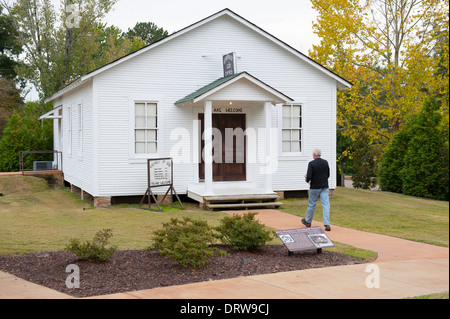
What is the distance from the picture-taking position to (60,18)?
110ft

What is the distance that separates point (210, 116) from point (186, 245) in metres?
8.66

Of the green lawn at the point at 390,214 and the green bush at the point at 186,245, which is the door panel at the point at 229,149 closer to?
the green lawn at the point at 390,214

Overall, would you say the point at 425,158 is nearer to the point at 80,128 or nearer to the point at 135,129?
the point at 135,129

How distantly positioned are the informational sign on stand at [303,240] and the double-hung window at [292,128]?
362 inches

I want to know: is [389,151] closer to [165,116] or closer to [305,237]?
[165,116]

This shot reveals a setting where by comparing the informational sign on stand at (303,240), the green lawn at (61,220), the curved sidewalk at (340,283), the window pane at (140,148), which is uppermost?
the window pane at (140,148)

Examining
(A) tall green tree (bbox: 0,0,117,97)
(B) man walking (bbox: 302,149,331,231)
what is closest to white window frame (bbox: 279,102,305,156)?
(B) man walking (bbox: 302,149,331,231)

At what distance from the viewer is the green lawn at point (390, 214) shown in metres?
12.4

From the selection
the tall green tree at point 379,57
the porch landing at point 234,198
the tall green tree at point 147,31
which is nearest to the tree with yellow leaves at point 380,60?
the tall green tree at point 379,57

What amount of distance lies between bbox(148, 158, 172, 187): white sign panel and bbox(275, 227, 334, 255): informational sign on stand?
7.74 m

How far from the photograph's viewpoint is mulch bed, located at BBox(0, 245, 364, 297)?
7.52 metres

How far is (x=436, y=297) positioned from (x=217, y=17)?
13.2m

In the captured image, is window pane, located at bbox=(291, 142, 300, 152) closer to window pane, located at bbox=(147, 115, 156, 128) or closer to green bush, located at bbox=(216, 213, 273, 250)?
window pane, located at bbox=(147, 115, 156, 128)

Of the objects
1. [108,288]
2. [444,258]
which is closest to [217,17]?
[444,258]
